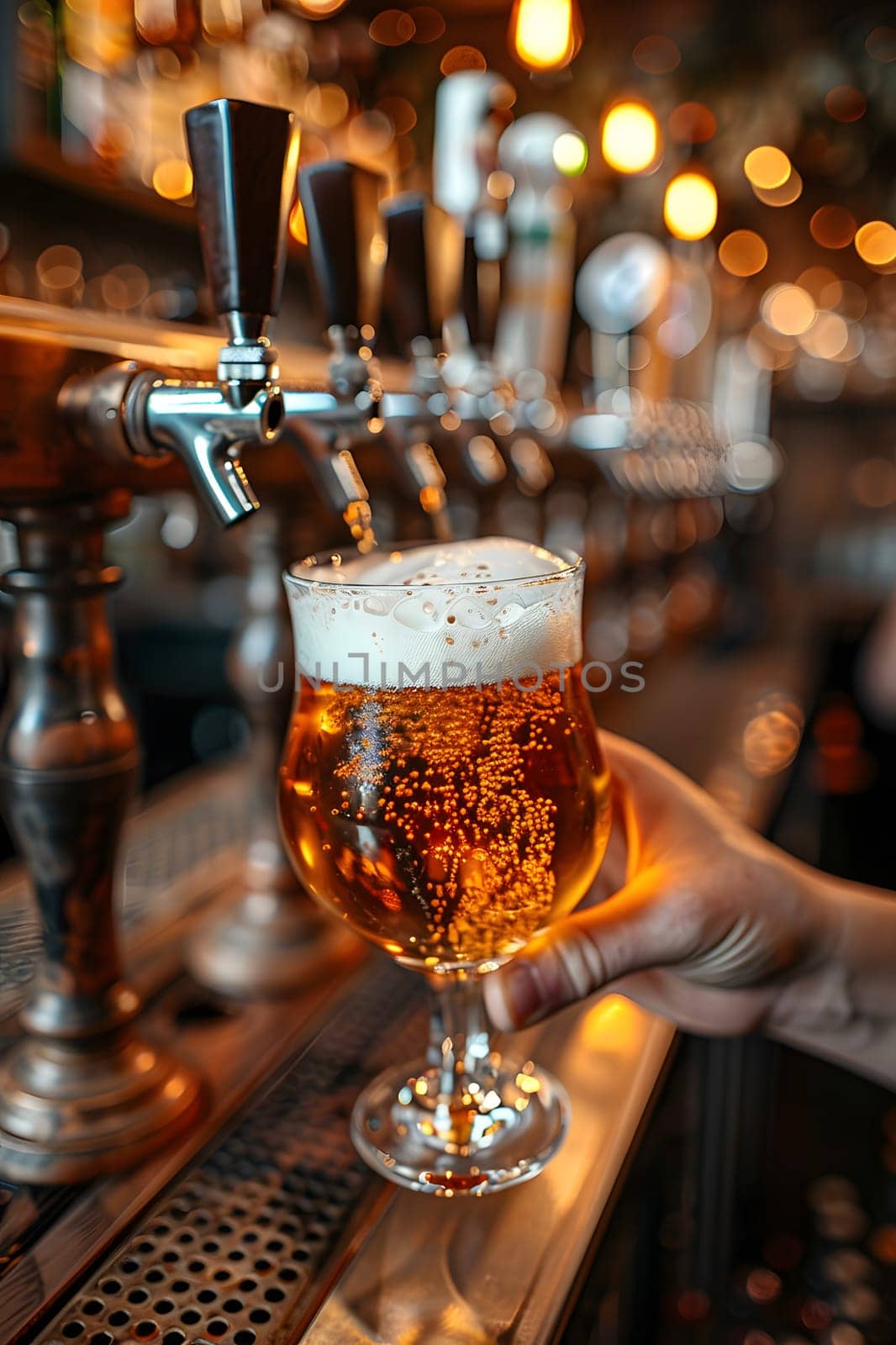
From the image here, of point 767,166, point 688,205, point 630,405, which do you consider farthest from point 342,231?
→ point 767,166

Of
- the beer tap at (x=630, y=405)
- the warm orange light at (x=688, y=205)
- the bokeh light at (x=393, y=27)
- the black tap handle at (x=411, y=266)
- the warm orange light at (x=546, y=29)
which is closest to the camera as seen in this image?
the black tap handle at (x=411, y=266)

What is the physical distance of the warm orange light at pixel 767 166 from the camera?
488 centimetres

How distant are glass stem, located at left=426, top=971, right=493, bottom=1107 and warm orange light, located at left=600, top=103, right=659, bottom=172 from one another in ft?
7.83

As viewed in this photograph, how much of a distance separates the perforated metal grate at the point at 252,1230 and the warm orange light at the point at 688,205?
2584 mm

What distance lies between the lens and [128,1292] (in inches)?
24.0

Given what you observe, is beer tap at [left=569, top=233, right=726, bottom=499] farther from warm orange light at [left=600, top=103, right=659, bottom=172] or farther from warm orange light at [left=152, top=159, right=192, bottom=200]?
warm orange light at [left=152, top=159, right=192, bottom=200]

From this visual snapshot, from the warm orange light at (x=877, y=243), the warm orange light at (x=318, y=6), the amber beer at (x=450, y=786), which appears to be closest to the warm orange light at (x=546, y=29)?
the warm orange light at (x=318, y=6)

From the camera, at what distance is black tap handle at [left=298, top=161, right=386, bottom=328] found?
27.4 inches

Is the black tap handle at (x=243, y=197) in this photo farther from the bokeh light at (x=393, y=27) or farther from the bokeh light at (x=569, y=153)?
the bokeh light at (x=393, y=27)

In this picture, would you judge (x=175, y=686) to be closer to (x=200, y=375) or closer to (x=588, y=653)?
(x=588, y=653)

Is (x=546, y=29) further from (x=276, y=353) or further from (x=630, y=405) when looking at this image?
(x=276, y=353)

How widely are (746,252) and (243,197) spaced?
5422 millimetres

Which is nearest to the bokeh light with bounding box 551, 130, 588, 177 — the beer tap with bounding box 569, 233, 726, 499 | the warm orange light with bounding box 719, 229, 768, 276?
the beer tap with bounding box 569, 233, 726, 499

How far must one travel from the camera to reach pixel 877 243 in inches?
207
